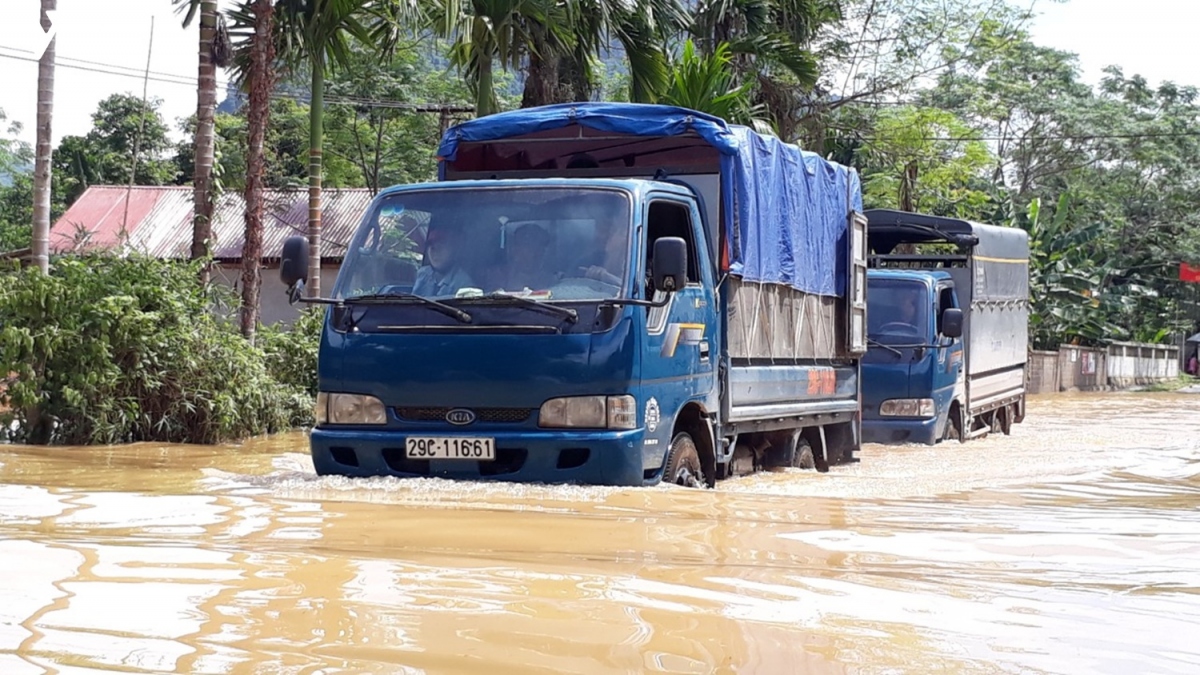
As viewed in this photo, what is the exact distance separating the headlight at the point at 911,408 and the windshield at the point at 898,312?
0.62 metres

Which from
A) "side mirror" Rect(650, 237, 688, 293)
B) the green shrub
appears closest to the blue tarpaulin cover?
"side mirror" Rect(650, 237, 688, 293)

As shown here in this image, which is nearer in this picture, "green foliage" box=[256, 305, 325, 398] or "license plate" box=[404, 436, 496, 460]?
"license plate" box=[404, 436, 496, 460]

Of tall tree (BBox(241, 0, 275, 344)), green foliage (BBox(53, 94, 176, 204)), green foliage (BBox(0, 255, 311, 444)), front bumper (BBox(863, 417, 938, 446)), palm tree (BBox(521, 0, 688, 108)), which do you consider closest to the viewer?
green foliage (BBox(0, 255, 311, 444))

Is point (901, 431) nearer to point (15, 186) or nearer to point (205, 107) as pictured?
point (205, 107)

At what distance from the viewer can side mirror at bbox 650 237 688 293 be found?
25.4ft

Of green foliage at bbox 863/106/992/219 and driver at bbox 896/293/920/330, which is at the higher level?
green foliage at bbox 863/106/992/219

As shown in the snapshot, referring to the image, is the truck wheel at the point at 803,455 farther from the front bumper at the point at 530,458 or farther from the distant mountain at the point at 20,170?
the distant mountain at the point at 20,170

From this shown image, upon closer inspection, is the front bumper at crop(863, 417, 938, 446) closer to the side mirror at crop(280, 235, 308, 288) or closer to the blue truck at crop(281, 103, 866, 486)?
the blue truck at crop(281, 103, 866, 486)

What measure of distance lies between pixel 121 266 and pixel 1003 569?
9045mm

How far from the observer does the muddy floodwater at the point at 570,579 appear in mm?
4223

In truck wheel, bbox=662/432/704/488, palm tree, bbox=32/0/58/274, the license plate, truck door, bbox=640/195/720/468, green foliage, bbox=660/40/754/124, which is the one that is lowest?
truck wheel, bbox=662/432/704/488

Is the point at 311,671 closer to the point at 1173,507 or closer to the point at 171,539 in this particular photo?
the point at 171,539

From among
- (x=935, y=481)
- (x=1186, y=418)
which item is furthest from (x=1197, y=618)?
(x=1186, y=418)

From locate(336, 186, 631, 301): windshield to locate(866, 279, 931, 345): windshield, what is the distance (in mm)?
7747
